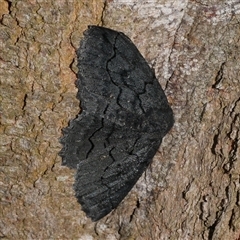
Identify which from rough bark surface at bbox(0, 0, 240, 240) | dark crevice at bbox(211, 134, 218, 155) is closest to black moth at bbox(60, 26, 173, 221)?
rough bark surface at bbox(0, 0, 240, 240)

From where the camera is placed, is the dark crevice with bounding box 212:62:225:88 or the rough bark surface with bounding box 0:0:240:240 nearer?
the rough bark surface with bounding box 0:0:240:240

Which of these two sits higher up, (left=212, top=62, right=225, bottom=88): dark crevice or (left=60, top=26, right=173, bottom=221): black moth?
(left=212, top=62, right=225, bottom=88): dark crevice

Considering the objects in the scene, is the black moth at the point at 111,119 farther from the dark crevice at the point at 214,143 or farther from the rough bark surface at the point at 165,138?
the dark crevice at the point at 214,143

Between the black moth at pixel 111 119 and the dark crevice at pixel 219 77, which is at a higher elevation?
the dark crevice at pixel 219 77

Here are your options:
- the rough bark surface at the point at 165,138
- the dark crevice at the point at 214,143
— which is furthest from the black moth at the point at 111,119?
the dark crevice at the point at 214,143

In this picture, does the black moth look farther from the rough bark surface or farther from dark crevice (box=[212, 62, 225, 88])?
dark crevice (box=[212, 62, 225, 88])

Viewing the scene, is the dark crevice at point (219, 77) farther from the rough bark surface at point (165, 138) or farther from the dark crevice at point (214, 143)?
the dark crevice at point (214, 143)

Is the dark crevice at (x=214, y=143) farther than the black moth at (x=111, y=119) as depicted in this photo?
Yes

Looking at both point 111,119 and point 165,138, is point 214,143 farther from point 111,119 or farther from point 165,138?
point 111,119
